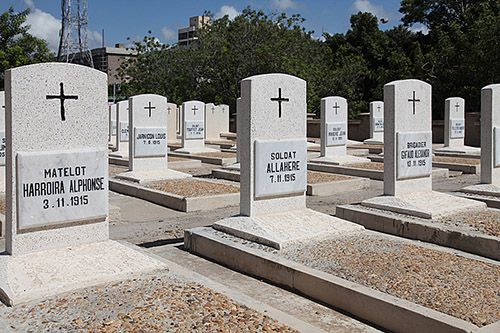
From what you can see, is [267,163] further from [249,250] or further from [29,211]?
[29,211]

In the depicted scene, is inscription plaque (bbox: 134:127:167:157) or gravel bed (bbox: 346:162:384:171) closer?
inscription plaque (bbox: 134:127:167:157)

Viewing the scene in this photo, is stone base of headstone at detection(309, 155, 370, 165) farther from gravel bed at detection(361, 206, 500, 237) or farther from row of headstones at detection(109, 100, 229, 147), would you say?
row of headstones at detection(109, 100, 229, 147)

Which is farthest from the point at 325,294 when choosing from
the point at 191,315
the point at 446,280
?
the point at 191,315

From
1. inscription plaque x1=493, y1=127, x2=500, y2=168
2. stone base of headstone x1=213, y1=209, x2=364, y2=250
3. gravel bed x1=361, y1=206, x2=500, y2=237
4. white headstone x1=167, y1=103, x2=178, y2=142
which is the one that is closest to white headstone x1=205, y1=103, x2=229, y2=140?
white headstone x1=167, y1=103, x2=178, y2=142

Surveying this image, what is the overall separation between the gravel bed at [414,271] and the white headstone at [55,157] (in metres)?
2.26

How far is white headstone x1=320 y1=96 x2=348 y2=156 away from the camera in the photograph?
15891 millimetres

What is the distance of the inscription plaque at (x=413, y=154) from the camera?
28.1 feet

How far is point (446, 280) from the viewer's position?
5188 mm

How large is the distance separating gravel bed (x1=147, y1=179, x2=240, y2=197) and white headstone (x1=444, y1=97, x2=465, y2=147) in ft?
34.5

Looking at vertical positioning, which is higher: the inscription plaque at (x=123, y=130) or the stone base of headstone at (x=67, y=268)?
the inscription plaque at (x=123, y=130)

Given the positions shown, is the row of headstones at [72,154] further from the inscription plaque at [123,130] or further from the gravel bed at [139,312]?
the inscription plaque at [123,130]

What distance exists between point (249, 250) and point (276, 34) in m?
26.2

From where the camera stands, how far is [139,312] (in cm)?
426

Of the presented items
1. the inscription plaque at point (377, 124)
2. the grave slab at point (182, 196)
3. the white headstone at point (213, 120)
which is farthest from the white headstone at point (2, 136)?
the white headstone at point (213, 120)
